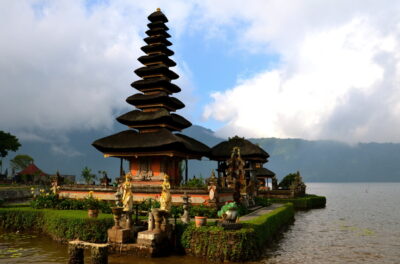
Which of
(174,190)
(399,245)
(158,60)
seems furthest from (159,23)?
(399,245)

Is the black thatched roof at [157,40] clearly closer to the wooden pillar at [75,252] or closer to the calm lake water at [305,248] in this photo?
the calm lake water at [305,248]

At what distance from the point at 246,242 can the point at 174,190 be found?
9302 mm

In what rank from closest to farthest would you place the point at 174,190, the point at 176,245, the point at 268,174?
the point at 176,245
the point at 174,190
the point at 268,174

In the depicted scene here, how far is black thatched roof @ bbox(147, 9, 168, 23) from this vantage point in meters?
39.2

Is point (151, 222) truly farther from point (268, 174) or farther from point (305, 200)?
point (268, 174)

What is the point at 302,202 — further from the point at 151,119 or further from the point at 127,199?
the point at 127,199

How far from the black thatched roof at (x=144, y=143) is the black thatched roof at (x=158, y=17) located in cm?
1478

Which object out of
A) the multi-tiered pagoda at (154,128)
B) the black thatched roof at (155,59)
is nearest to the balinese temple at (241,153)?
the multi-tiered pagoda at (154,128)

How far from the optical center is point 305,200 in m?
46.3

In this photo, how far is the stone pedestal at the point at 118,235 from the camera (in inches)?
671

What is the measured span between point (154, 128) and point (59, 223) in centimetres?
1472

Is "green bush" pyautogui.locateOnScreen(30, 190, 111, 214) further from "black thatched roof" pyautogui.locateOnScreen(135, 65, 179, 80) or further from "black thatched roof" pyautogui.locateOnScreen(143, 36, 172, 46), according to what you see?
"black thatched roof" pyautogui.locateOnScreen(143, 36, 172, 46)

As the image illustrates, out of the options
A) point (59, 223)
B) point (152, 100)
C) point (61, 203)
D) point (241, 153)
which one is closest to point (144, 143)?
point (152, 100)

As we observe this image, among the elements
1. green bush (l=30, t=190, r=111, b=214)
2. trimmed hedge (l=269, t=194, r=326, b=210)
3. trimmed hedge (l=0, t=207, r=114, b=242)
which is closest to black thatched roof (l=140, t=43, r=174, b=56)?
green bush (l=30, t=190, r=111, b=214)
